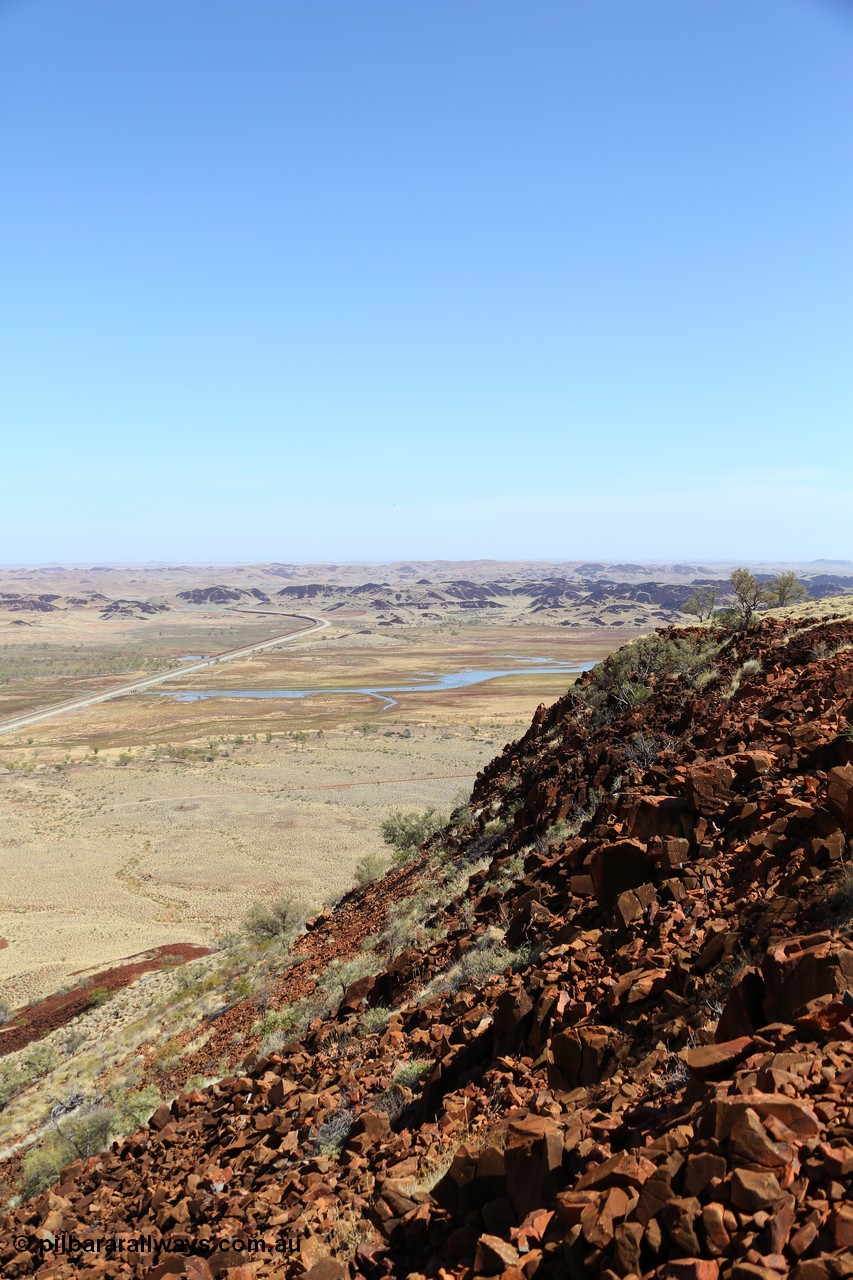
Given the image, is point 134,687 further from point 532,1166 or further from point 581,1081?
point 532,1166

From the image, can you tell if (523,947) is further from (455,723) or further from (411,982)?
(455,723)

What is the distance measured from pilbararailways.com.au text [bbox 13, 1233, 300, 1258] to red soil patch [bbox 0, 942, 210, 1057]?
526 inches

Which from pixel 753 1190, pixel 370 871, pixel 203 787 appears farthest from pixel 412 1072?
pixel 203 787

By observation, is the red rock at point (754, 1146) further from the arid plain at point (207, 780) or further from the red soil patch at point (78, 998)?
the arid plain at point (207, 780)

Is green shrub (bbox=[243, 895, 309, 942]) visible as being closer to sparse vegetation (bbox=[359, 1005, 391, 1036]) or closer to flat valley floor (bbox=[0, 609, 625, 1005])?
flat valley floor (bbox=[0, 609, 625, 1005])

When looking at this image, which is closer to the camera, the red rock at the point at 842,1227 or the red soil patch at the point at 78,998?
the red rock at the point at 842,1227

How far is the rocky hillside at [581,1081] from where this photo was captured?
3.98 meters

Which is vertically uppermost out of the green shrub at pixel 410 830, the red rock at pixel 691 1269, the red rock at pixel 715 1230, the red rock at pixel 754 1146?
the red rock at pixel 754 1146

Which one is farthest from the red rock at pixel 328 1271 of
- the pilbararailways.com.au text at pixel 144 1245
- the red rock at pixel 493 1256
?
the red rock at pixel 493 1256

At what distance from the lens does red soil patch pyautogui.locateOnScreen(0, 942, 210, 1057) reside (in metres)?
19.8

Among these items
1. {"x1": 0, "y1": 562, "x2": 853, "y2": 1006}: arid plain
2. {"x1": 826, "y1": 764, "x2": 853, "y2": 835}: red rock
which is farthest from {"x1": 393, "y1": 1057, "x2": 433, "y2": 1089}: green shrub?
{"x1": 0, "y1": 562, "x2": 853, "y2": 1006}: arid plain

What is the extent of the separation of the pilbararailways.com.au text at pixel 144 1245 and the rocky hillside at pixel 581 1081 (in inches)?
1.2

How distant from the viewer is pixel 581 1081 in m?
6.21

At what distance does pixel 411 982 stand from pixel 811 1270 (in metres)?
8.43
